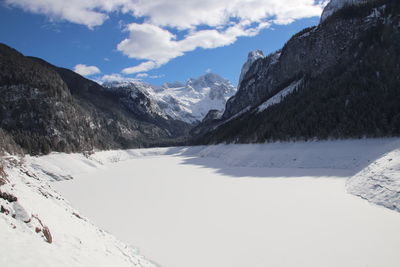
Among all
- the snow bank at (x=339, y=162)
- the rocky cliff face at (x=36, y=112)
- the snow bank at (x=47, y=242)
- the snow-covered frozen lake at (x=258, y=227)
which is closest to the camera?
the snow bank at (x=47, y=242)

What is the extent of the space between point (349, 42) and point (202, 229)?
95.0m

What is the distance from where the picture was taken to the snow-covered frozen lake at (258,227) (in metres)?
11.9

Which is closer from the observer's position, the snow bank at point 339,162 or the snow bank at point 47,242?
the snow bank at point 47,242

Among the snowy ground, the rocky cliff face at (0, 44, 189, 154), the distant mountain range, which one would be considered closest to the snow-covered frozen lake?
Result: the snowy ground

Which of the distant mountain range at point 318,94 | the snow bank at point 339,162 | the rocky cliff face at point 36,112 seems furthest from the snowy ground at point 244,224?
the rocky cliff face at point 36,112

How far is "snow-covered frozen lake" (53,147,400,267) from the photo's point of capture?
1188 centimetres

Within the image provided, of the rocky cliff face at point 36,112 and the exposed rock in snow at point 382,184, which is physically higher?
the rocky cliff face at point 36,112

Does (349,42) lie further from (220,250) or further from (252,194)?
(220,250)

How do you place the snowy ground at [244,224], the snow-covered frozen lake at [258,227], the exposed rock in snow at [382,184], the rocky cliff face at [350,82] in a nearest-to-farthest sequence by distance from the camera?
the snowy ground at [244,224] < the snow-covered frozen lake at [258,227] < the exposed rock in snow at [382,184] < the rocky cliff face at [350,82]

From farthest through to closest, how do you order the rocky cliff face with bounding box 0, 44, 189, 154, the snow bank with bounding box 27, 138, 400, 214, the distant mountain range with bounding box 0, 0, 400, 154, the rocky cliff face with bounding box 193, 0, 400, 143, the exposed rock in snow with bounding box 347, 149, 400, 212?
the rocky cliff face with bounding box 0, 44, 189, 154 → the distant mountain range with bounding box 0, 0, 400, 154 → the rocky cliff face with bounding box 193, 0, 400, 143 → the snow bank with bounding box 27, 138, 400, 214 → the exposed rock in snow with bounding box 347, 149, 400, 212

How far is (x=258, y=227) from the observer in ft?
51.6

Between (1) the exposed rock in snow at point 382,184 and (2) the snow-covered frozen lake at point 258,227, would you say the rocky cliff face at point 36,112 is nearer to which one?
(2) the snow-covered frozen lake at point 258,227

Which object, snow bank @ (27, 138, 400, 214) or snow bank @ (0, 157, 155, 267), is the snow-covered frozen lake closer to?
snow bank @ (27, 138, 400, 214)

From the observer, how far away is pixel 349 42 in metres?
86.8
